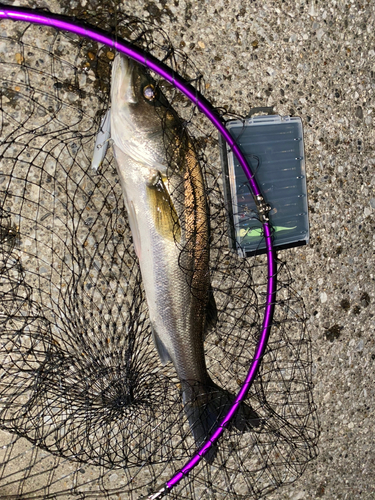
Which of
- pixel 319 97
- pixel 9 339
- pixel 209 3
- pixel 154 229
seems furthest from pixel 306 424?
pixel 209 3

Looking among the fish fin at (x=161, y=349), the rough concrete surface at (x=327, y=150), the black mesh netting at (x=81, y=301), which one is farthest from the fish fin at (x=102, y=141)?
the fish fin at (x=161, y=349)

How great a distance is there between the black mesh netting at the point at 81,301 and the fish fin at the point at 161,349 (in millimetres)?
177

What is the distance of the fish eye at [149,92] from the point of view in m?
1.85

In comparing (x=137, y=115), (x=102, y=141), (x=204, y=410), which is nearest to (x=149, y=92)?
(x=137, y=115)

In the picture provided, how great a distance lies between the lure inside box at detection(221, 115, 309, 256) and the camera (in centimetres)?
231

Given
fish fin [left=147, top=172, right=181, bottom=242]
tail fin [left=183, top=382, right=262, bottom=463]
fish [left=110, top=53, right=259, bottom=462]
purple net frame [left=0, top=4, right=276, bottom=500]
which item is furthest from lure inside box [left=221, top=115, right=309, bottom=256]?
tail fin [left=183, top=382, right=262, bottom=463]

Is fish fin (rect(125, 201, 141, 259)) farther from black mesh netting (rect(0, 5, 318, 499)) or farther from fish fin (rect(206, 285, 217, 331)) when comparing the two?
fish fin (rect(206, 285, 217, 331))

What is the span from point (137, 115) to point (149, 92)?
11cm

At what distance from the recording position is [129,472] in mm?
2379

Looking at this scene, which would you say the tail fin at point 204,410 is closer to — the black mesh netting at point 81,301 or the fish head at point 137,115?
the black mesh netting at point 81,301

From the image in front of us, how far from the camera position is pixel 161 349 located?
82.8 inches

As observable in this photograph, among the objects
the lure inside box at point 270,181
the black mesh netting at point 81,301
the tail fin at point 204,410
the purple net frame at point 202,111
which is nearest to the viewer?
the purple net frame at point 202,111

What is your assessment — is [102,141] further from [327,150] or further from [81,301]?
[327,150]

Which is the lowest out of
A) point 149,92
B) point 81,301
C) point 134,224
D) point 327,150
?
point 81,301
